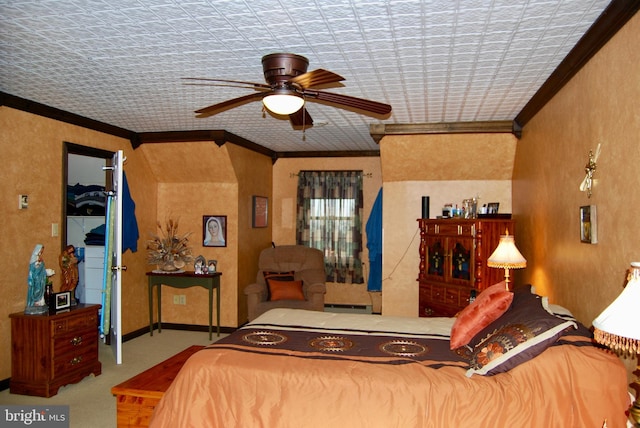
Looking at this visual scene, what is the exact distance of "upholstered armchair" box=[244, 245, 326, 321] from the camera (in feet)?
18.1

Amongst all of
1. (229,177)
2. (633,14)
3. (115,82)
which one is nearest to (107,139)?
(229,177)

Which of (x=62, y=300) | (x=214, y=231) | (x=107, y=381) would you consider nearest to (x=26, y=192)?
(x=62, y=300)

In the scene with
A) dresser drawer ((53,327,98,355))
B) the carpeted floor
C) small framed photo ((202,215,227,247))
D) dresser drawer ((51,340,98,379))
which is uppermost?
small framed photo ((202,215,227,247))

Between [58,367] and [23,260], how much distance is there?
970 mm

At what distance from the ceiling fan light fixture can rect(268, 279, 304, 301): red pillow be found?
10.9 ft

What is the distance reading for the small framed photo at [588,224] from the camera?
2643 mm

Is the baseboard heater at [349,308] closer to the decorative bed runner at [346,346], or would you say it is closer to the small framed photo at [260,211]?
the small framed photo at [260,211]

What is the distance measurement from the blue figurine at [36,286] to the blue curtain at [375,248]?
402 cm

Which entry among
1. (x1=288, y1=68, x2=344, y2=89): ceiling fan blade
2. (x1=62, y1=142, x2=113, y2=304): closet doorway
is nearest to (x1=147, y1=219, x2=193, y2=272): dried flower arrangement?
(x1=62, y1=142, x2=113, y2=304): closet doorway

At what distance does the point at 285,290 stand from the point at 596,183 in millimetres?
3735

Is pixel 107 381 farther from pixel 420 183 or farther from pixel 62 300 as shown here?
pixel 420 183

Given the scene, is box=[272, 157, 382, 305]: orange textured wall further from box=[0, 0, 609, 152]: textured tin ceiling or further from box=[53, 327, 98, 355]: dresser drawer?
box=[53, 327, 98, 355]: dresser drawer

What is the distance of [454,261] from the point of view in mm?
4875

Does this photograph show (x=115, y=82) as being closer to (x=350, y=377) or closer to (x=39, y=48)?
(x=39, y=48)
